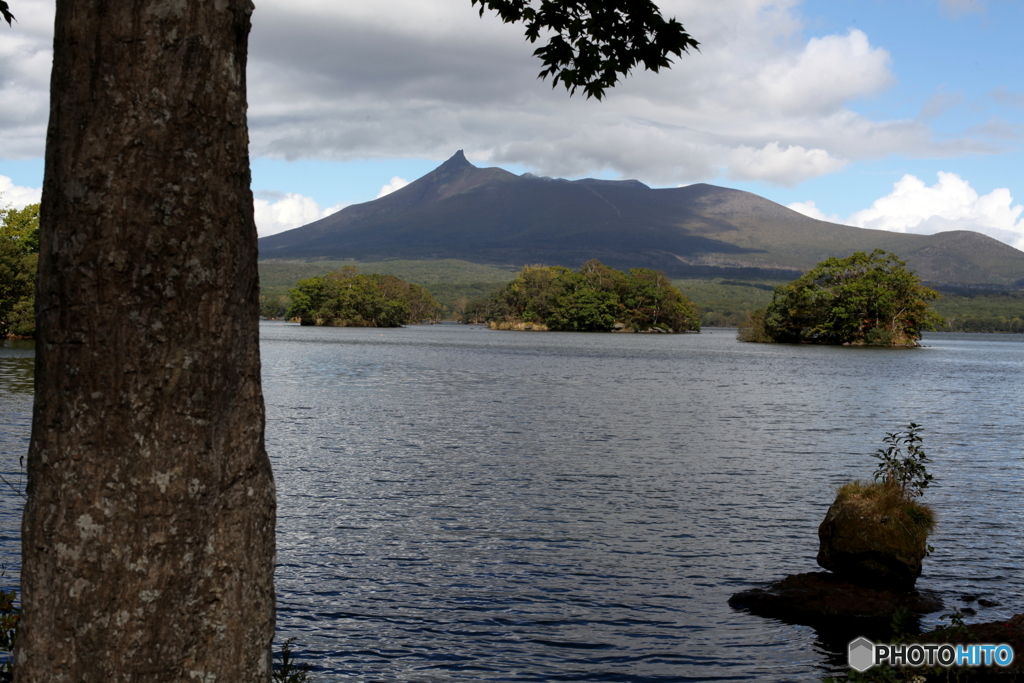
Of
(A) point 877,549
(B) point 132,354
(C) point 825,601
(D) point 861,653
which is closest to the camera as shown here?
(B) point 132,354

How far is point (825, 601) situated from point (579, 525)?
15.1ft

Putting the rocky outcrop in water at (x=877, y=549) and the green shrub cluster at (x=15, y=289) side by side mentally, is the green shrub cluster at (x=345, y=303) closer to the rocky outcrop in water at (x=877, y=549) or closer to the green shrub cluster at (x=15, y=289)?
the green shrub cluster at (x=15, y=289)

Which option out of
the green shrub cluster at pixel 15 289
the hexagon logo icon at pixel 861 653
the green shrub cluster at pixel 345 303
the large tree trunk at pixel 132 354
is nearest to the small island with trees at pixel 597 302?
the green shrub cluster at pixel 345 303

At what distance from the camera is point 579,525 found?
13.8 meters

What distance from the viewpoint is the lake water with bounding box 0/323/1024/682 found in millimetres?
8938

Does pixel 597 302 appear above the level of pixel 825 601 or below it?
above

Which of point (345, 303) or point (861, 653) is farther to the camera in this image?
point (345, 303)

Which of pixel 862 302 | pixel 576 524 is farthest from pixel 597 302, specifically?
pixel 576 524

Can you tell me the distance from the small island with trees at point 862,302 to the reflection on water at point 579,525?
234ft

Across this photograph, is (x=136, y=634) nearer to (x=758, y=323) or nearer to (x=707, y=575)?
(x=707, y=575)

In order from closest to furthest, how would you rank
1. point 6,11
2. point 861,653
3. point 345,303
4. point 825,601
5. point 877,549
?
point 6,11
point 861,653
point 825,601
point 877,549
point 345,303

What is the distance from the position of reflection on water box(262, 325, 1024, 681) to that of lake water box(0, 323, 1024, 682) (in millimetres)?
42

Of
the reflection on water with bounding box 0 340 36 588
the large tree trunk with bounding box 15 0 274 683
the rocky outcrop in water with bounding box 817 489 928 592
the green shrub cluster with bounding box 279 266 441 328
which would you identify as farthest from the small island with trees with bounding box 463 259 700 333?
Result: the large tree trunk with bounding box 15 0 274 683

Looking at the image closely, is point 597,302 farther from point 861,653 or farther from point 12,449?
point 861,653
